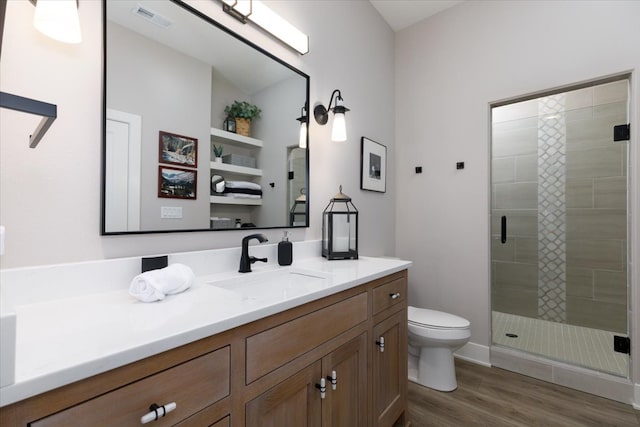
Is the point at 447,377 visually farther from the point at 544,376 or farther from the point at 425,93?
the point at 425,93

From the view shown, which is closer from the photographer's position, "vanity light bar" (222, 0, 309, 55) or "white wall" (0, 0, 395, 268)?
"white wall" (0, 0, 395, 268)

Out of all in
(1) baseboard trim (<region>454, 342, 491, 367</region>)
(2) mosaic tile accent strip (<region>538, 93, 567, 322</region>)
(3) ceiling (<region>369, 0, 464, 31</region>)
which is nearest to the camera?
(1) baseboard trim (<region>454, 342, 491, 367</region>)

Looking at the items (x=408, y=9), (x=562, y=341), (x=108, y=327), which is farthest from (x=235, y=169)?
(x=562, y=341)

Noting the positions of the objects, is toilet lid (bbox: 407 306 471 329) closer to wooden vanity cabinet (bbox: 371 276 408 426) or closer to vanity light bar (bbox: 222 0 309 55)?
wooden vanity cabinet (bbox: 371 276 408 426)

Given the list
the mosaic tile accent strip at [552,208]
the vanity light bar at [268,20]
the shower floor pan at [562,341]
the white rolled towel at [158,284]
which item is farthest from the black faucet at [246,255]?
the mosaic tile accent strip at [552,208]

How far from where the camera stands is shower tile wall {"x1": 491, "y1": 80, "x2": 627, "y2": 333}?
2508mm

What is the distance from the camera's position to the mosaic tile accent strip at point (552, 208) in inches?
109

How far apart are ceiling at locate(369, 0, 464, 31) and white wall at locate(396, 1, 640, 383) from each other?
7cm

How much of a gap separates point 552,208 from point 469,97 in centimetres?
138

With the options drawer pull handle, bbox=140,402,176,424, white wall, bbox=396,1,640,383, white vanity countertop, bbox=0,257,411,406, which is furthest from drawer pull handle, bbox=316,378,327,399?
white wall, bbox=396,1,640,383

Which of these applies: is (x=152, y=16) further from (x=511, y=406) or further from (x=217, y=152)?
(x=511, y=406)

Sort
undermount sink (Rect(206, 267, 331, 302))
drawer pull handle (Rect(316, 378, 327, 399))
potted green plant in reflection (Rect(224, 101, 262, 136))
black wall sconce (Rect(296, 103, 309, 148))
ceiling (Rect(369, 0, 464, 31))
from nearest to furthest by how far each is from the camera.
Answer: drawer pull handle (Rect(316, 378, 327, 399)), undermount sink (Rect(206, 267, 331, 302)), potted green plant in reflection (Rect(224, 101, 262, 136)), black wall sconce (Rect(296, 103, 309, 148)), ceiling (Rect(369, 0, 464, 31))

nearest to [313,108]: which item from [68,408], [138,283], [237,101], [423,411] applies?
[237,101]

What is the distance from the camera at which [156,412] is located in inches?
23.1
